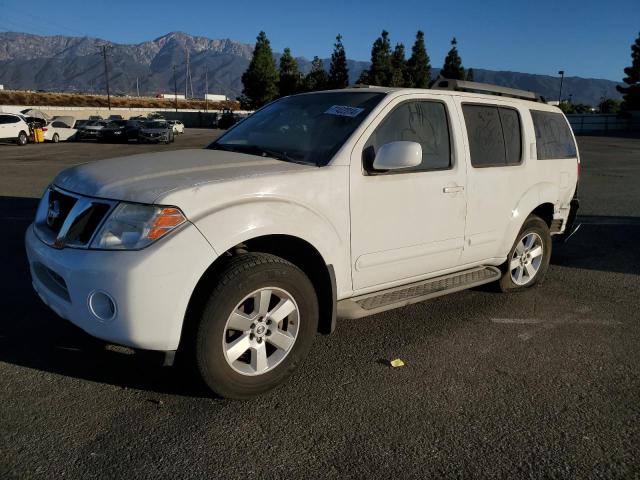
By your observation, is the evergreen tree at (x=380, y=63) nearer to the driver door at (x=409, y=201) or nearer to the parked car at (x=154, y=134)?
the parked car at (x=154, y=134)

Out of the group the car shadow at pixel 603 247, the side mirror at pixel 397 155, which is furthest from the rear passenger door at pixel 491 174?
the car shadow at pixel 603 247

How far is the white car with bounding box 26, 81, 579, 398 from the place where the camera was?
2.70 metres

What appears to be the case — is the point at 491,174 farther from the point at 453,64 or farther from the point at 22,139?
the point at 453,64

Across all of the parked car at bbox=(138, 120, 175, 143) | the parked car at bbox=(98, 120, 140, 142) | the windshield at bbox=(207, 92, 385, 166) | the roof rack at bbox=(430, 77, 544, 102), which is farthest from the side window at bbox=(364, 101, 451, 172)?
the parked car at bbox=(98, 120, 140, 142)

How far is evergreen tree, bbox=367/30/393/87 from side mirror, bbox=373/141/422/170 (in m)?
52.4

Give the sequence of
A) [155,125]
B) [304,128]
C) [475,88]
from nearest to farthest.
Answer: [304,128] < [475,88] < [155,125]

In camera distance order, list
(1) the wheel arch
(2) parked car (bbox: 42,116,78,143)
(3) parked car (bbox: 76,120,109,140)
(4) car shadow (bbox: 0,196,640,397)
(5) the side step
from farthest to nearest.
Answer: (3) parked car (bbox: 76,120,109,140) → (2) parked car (bbox: 42,116,78,143) → (5) the side step → (4) car shadow (bbox: 0,196,640,397) → (1) the wheel arch

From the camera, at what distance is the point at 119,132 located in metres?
33.2

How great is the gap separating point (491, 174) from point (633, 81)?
2814 inches

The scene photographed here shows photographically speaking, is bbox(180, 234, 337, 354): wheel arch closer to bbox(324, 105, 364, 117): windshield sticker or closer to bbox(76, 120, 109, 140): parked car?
bbox(324, 105, 364, 117): windshield sticker

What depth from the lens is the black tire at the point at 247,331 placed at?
2.78 metres

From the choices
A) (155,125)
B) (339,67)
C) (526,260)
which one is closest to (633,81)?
(339,67)

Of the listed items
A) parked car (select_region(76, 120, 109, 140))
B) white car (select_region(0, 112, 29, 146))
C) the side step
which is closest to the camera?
the side step

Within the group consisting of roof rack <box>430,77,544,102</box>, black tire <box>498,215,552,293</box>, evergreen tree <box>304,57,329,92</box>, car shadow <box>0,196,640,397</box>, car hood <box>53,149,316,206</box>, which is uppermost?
evergreen tree <box>304,57,329,92</box>
